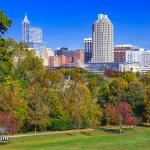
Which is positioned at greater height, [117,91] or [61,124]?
[117,91]

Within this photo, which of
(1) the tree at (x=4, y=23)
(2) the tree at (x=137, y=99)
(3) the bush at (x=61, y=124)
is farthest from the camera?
(2) the tree at (x=137, y=99)

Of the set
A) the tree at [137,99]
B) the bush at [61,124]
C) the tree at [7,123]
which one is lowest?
the bush at [61,124]

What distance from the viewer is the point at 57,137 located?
40.4 m

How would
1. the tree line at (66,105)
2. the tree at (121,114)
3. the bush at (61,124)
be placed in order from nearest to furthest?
1. the tree line at (66,105)
2. the bush at (61,124)
3. the tree at (121,114)

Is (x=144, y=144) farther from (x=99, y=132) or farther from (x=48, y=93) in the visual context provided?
(x=48, y=93)

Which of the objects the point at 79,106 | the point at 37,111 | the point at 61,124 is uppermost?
the point at 79,106

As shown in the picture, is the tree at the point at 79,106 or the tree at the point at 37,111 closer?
the tree at the point at 37,111

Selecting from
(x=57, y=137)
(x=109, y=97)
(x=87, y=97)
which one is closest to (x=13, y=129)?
(x=57, y=137)

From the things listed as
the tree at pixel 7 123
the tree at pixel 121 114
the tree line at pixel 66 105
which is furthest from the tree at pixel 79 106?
the tree at pixel 7 123

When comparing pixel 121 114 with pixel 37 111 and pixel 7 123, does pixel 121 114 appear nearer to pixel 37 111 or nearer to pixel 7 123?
pixel 37 111

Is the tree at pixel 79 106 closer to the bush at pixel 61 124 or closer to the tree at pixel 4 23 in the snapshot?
the bush at pixel 61 124

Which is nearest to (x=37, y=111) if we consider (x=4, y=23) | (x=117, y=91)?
(x=117, y=91)

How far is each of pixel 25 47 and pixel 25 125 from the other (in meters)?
25.5

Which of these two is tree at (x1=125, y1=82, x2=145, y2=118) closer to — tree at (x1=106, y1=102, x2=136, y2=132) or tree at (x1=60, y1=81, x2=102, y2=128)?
tree at (x1=106, y1=102, x2=136, y2=132)
